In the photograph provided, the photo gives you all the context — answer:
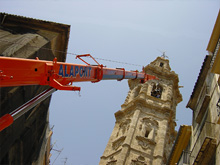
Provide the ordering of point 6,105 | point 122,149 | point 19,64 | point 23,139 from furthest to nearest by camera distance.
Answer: point 122,149
point 23,139
point 6,105
point 19,64

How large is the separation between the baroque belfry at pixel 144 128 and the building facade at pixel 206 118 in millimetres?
10986

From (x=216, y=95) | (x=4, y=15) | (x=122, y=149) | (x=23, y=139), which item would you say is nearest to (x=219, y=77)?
(x=216, y=95)

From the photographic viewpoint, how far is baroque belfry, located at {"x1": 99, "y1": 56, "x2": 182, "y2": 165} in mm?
27844

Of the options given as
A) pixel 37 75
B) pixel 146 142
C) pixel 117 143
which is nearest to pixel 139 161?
pixel 146 142

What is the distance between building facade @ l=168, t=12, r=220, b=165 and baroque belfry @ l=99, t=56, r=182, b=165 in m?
11.0

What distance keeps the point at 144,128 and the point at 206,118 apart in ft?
59.3

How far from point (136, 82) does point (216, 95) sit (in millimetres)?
29284

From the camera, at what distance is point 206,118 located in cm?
1358

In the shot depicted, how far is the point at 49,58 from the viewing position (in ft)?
57.5

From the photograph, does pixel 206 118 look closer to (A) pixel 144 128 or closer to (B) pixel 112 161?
(B) pixel 112 161

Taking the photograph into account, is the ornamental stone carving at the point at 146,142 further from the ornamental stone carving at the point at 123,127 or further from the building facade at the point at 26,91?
the building facade at the point at 26,91

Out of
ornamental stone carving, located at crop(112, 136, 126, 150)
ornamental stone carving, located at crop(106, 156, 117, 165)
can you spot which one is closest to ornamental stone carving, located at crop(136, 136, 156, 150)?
ornamental stone carving, located at crop(112, 136, 126, 150)

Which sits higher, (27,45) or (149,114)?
(27,45)

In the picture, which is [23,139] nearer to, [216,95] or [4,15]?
[4,15]
